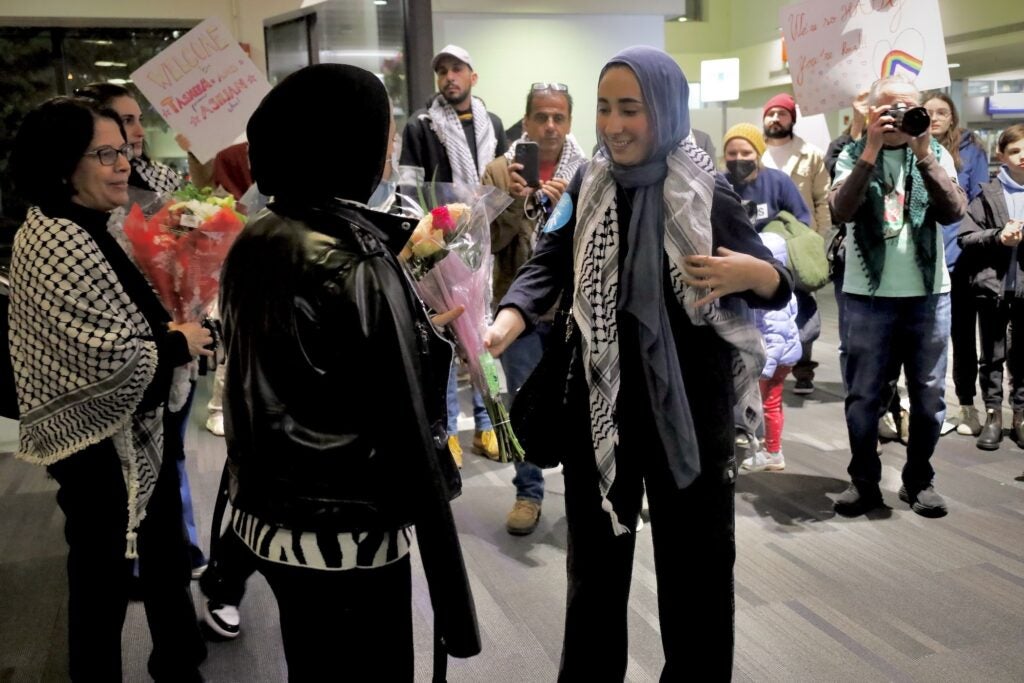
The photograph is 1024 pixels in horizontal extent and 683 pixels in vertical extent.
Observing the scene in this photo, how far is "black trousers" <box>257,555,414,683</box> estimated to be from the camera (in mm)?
1252

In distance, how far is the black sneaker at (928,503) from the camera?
3.18m

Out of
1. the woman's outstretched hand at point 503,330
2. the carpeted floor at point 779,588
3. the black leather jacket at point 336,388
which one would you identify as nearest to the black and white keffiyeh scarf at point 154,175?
the carpeted floor at point 779,588

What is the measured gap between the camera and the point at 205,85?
10.8ft

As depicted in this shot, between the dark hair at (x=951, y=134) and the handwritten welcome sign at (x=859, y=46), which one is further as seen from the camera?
the dark hair at (x=951, y=134)

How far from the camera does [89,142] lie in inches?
73.0

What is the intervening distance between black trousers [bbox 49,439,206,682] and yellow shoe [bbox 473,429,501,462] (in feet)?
6.30

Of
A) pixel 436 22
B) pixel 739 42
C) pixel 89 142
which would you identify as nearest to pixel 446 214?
pixel 89 142

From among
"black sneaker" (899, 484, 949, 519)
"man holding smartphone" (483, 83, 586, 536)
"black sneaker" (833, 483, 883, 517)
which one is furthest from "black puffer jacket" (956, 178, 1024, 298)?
"man holding smartphone" (483, 83, 586, 536)

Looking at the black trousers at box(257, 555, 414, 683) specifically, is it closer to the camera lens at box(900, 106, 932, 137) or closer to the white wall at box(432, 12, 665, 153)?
the camera lens at box(900, 106, 932, 137)

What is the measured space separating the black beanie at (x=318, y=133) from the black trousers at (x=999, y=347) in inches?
147

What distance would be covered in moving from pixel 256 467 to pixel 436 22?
17.8 feet

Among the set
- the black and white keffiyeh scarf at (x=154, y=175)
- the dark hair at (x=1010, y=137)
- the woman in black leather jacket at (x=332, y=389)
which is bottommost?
the woman in black leather jacket at (x=332, y=389)

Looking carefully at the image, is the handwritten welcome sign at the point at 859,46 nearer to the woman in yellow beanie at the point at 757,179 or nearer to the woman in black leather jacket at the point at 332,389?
the woman in yellow beanie at the point at 757,179

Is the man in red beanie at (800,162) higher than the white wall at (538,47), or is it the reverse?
the white wall at (538,47)
